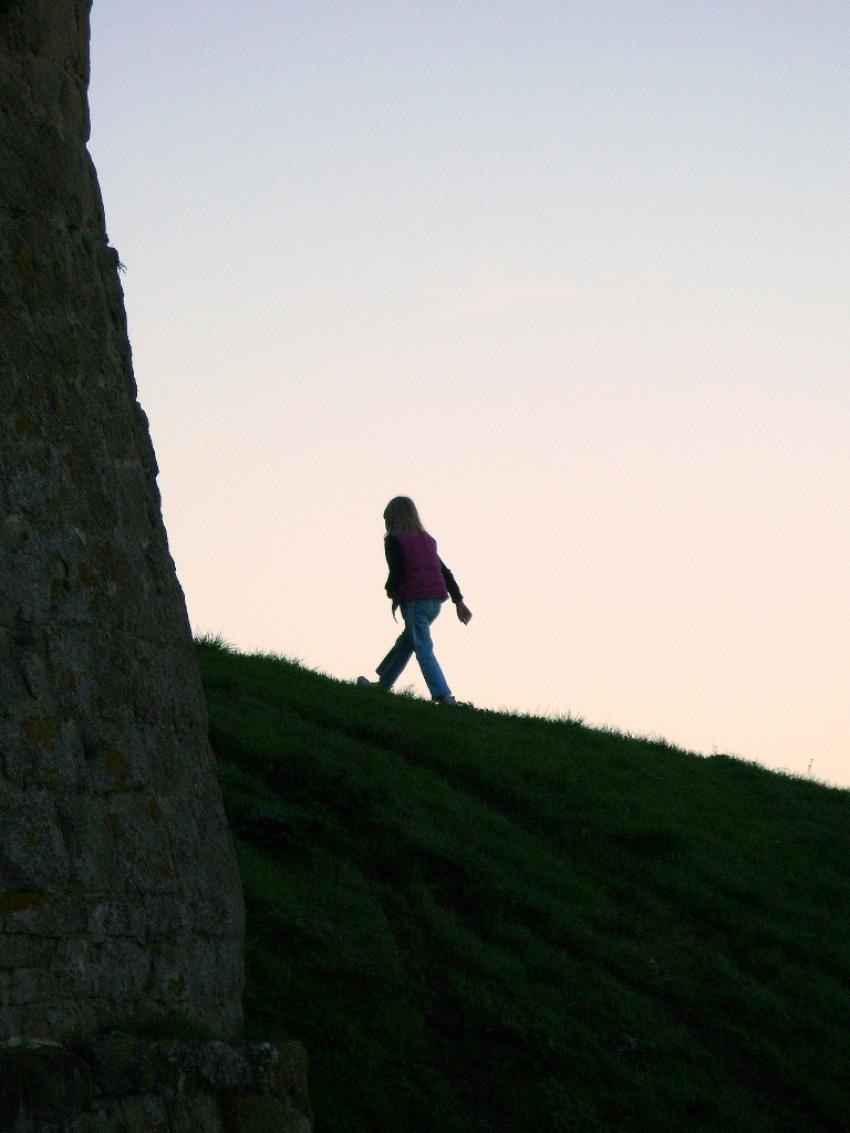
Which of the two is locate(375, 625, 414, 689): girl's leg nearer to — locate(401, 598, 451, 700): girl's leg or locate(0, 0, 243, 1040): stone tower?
locate(401, 598, 451, 700): girl's leg

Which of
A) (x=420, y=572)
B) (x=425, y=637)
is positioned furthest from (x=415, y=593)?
(x=425, y=637)

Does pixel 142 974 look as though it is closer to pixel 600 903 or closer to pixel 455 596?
pixel 600 903

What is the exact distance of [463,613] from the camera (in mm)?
16969

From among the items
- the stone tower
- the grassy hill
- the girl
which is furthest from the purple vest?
the stone tower

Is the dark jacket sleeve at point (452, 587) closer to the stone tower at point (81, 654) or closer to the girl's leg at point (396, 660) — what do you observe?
the girl's leg at point (396, 660)

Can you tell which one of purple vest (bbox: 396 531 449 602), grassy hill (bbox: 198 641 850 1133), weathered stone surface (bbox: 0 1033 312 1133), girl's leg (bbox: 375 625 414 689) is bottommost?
weathered stone surface (bbox: 0 1033 312 1133)

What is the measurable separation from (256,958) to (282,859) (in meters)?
1.52

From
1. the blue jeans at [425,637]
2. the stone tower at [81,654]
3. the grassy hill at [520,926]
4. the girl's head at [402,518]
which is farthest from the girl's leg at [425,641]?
the stone tower at [81,654]

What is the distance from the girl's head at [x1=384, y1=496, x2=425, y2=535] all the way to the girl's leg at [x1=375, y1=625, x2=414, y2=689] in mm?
1155

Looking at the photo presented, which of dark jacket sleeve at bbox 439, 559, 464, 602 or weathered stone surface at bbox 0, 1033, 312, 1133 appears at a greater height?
dark jacket sleeve at bbox 439, 559, 464, 602

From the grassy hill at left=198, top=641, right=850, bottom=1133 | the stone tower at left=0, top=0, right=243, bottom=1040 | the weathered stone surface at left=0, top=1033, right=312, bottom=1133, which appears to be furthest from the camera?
the grassy hill at left=198, top=641, right=850, bottom=1133

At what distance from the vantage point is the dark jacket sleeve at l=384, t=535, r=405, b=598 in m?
16.7

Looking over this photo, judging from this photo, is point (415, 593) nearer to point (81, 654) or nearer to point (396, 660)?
point (396, 660)

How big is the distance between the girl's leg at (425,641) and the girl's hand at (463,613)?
38cm
